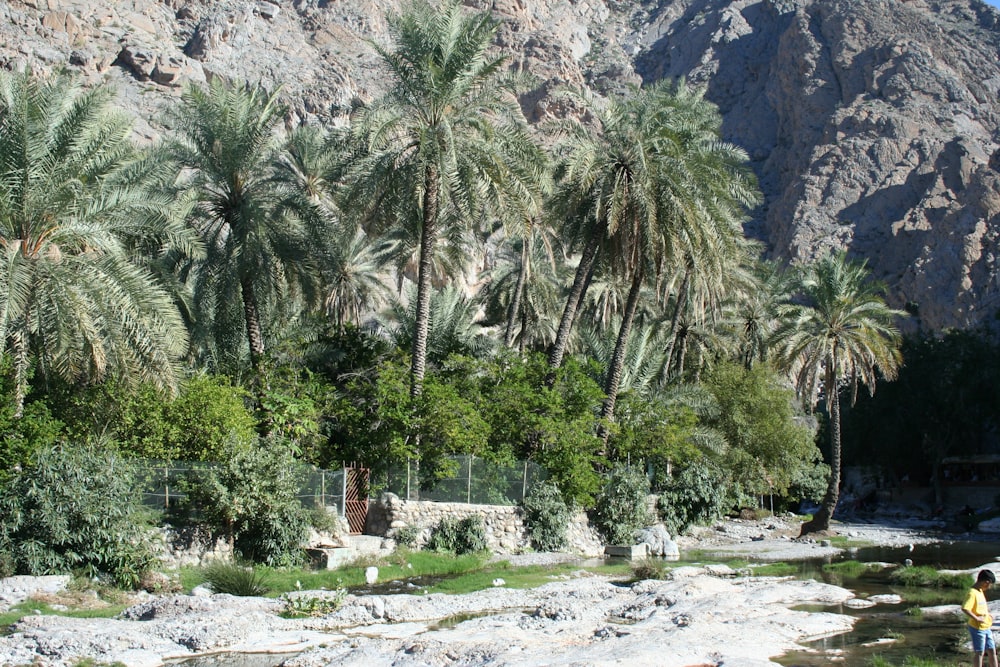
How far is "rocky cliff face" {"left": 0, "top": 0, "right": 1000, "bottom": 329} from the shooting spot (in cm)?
8581

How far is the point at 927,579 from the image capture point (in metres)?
21.2

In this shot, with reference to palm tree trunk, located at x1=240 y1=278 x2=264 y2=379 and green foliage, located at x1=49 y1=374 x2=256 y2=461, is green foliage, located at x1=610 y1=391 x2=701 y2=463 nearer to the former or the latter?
palm tree trunk, located at x1=240 y1=278 x2=264 y2=379

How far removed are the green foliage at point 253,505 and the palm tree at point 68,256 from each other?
230 centimetres

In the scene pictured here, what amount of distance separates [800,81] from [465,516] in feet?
359

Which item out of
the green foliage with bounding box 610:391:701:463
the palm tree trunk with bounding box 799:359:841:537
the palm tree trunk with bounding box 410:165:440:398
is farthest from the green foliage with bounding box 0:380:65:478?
the palm tree trunk with bounding box 799:359:841:537

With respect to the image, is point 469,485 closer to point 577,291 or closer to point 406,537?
point 406,537

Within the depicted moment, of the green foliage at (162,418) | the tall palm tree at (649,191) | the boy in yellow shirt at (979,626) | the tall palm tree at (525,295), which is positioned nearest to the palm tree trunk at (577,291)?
the tall palm tree at (649,191)

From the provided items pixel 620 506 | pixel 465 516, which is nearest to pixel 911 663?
pixel 465 516

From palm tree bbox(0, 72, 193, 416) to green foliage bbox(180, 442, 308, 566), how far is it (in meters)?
2.30

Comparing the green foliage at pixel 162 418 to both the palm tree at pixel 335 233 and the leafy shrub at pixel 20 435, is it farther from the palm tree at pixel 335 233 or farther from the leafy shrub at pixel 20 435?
the palm tree at pixel 335 233

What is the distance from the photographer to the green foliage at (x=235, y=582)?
16.7 m

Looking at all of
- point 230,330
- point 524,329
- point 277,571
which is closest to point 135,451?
point 277,571

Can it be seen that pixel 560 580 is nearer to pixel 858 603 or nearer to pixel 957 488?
pixel 858 603

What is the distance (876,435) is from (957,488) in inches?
233
